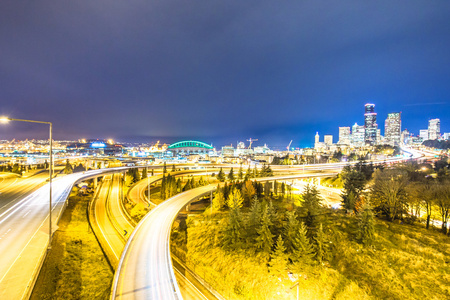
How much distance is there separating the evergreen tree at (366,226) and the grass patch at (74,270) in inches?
886

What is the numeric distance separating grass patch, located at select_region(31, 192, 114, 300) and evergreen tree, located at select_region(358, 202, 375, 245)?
2250 cm

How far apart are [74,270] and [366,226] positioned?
26.1 meters

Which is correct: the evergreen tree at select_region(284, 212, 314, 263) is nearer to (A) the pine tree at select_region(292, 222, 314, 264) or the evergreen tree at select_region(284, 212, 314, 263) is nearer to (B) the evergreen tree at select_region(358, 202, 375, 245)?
(A) the pine tree at select_region(292, 222, 314, 264)

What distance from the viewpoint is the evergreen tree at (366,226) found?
19.8 meters

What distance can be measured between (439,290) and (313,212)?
9921 mm

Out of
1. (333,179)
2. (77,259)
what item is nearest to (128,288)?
(77,259)

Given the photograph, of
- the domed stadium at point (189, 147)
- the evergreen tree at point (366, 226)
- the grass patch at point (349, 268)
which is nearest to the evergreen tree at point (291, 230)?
the grass patch at point (349, 268)

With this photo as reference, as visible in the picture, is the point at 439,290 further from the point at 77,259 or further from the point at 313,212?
the point at 77,259

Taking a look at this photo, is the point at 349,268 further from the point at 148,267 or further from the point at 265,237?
the point at 148,267

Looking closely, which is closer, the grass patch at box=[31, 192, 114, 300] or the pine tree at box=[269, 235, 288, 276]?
the grass patch at box=[31, 192, 114, 300]

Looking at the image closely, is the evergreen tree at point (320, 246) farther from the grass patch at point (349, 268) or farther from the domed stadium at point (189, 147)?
the domed stadium at point (189, 147)

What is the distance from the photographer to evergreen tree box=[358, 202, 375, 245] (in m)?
19.8

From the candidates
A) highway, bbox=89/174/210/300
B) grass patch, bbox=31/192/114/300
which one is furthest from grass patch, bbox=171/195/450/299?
grass patch, bbox=31/192/114/300

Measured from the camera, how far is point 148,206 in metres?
32.3
